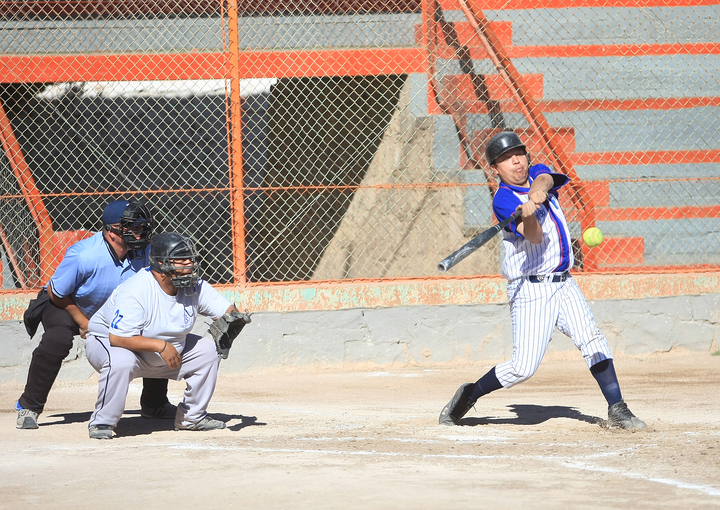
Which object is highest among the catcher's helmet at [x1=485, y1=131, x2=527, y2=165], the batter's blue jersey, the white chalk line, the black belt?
the catcher's helmet at [x1=485, y1=131, x2=527, y2=165]

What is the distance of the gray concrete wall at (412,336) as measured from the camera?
737cm

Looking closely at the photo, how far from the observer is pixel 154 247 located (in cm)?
473

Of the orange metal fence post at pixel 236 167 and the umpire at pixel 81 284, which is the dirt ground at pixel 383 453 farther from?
the orange metal fence post at pixel 236 167

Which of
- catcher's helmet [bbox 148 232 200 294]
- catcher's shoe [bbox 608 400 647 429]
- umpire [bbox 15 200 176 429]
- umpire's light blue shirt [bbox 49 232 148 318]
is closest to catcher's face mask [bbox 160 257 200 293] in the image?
catcher's helmet [bbox 148 232 200 294]

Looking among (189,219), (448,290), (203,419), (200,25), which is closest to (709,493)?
(203,419)

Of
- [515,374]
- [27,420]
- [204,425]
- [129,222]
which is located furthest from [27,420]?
[515,374]

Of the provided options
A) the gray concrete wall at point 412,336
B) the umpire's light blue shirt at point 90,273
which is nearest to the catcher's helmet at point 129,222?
the umpire's light blue shirt at point 90,273

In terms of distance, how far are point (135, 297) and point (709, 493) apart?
117 inches

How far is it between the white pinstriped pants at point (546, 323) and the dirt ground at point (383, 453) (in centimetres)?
42

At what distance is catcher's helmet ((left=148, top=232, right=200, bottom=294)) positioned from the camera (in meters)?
4.66

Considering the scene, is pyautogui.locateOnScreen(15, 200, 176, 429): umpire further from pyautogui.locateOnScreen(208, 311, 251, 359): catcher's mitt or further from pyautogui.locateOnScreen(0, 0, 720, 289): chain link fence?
pyautogui.locateOnScreen(0, 0, 720, 289): chain link fence

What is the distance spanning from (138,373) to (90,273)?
2.30ft

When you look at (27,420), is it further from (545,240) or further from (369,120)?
(369,120)

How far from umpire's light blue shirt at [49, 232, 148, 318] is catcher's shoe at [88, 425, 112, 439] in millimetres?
798
